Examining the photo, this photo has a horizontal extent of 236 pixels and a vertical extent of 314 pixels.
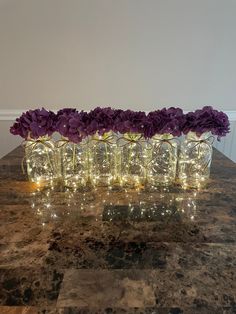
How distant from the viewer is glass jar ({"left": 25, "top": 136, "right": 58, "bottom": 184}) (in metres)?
1.10

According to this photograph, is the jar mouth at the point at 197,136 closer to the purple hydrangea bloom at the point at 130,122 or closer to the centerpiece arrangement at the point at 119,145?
the centerpiece arrangement at the point at 119,145

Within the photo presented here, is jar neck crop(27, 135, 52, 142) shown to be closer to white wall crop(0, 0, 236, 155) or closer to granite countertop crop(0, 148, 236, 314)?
granite countertop crop(0, 148, 236, 314)

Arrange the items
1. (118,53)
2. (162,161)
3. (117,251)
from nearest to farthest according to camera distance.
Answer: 1. (117,251)
2. (162,161)
3. (118,53)

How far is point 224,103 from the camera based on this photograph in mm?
1964

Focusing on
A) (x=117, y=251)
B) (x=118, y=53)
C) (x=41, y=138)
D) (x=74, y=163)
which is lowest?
(x=117, y=251)

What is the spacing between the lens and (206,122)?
1007 mm

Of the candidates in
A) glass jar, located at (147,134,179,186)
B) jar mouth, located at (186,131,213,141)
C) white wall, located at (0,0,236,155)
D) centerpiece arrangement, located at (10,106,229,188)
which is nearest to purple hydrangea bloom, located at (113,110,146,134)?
centerpiece arrangement, located at (10,106,229,188)

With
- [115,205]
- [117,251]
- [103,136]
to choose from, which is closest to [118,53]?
[103,136]

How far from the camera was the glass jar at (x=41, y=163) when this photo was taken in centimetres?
110

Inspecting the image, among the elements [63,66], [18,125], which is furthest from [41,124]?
[63,66]

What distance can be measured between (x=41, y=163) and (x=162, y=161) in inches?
19.9

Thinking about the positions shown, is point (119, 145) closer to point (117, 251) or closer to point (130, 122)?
point (130, 122)

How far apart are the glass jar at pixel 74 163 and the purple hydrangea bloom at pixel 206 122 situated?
41cm

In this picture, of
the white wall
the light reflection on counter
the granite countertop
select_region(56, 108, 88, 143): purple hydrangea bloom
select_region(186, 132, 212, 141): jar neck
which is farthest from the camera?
the white wall
